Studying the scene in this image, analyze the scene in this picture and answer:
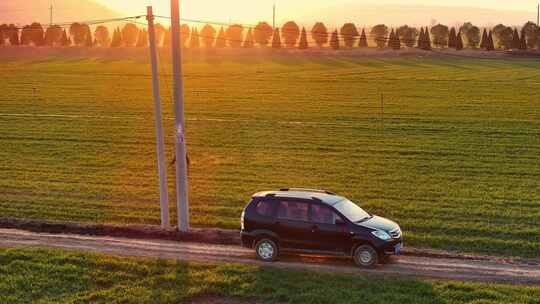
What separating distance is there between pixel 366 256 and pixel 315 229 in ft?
4.56

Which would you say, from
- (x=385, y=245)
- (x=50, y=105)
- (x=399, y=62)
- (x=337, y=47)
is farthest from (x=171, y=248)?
(x=337, y=47)

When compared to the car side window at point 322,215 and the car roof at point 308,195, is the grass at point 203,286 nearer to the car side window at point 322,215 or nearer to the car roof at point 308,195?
the car side window at point 322,215

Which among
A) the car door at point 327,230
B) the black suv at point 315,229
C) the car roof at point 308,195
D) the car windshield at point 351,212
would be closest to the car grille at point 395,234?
the black suv at point 315,229

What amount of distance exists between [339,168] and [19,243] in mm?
15031

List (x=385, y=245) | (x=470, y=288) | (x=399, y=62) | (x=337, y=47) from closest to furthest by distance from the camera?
1. (x=470, y=288)
2. (x=385, y=245)
3. (x=399, y=62)
4. (x=337, y=47)

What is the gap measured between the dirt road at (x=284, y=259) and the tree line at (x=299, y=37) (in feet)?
268

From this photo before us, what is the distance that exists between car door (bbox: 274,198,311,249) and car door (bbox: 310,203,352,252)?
0.58 ft

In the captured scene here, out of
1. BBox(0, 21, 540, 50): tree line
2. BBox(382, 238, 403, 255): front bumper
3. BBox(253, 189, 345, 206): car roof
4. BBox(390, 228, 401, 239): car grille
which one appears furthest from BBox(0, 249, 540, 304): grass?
BBox(0, 21, 540, 50): tree line

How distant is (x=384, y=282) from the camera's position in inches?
629

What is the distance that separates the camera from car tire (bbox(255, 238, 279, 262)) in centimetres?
1814

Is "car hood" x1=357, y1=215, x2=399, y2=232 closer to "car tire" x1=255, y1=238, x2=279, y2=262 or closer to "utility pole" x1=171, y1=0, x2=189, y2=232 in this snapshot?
"car tire" x1=255, y1=238, x2=279, y2=262

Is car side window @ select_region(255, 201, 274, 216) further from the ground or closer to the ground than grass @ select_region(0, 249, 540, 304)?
further from the ground

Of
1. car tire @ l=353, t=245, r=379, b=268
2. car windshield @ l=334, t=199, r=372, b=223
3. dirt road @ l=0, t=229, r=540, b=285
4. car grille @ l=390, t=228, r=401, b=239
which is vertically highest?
car windshield @ l=334, t=199, r=372, b=223

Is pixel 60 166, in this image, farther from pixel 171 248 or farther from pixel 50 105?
pixel 50 105
